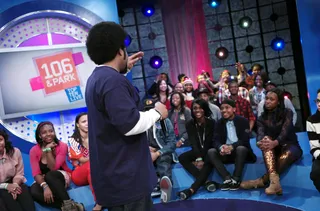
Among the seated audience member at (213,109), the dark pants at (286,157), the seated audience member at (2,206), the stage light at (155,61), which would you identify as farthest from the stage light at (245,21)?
the seated audience member at (2,206)

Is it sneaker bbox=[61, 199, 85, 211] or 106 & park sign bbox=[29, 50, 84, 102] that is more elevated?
106 & park sign bbox=[29, 50, 84, 102]

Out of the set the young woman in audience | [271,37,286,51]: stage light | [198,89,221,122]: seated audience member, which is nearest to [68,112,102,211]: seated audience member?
[198,89,221,122]: seated audience member

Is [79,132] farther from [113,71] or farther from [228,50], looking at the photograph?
[228,50]

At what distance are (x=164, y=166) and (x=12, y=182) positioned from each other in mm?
1584

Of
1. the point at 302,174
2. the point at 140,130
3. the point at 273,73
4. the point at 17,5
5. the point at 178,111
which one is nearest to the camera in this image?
the point at 140,130

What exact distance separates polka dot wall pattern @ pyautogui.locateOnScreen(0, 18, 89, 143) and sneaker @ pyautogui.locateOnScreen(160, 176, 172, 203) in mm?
1829

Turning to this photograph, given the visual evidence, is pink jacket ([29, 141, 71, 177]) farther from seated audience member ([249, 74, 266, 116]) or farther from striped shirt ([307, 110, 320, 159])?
seated audience member ([249, 74, 266, 116])

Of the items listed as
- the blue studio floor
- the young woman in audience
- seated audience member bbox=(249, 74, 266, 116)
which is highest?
the young woman in audience

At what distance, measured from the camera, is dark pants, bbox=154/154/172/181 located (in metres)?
4.22

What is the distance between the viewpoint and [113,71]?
5.23ft

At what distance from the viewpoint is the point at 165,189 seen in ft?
12.5

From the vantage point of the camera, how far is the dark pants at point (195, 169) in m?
4.10

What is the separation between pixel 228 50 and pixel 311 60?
3.90 meters

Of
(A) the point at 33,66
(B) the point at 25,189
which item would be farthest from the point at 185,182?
(A) the point at 33,66
